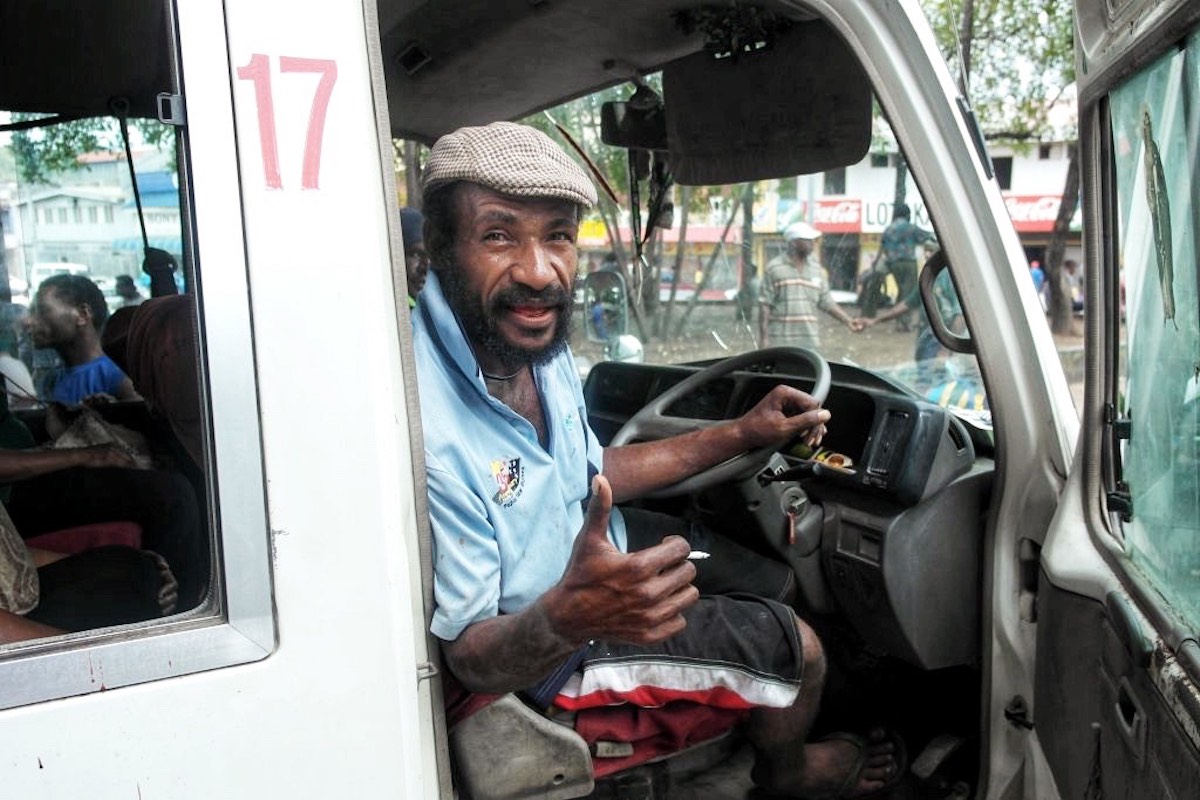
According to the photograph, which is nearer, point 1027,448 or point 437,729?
point 437,729

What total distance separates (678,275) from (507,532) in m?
3.70

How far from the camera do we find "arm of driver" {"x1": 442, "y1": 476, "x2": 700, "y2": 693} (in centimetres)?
130

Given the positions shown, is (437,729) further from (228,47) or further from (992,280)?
(992,280)

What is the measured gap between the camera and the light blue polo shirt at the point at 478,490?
4.68ft

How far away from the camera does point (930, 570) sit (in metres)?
2.09

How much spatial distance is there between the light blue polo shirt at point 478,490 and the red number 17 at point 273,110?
1.55 feet

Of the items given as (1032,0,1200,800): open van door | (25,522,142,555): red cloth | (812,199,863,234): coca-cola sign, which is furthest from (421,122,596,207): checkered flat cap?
(812,199,863,234): coca-cola sign

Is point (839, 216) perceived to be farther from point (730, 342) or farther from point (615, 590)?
point (615, 590)

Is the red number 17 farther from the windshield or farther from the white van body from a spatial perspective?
the windshield

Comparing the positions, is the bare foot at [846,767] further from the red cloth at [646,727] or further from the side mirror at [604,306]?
the side mirror at [604,306]

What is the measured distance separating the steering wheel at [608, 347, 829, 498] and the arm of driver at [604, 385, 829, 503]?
22 mm

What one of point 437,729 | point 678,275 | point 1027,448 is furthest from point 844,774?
point 678,275

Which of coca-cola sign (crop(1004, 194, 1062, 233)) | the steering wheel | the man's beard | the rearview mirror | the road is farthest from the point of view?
coca-cola sign (crop(1004, 194, 1062, 233))

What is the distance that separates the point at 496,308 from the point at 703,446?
75 cm
